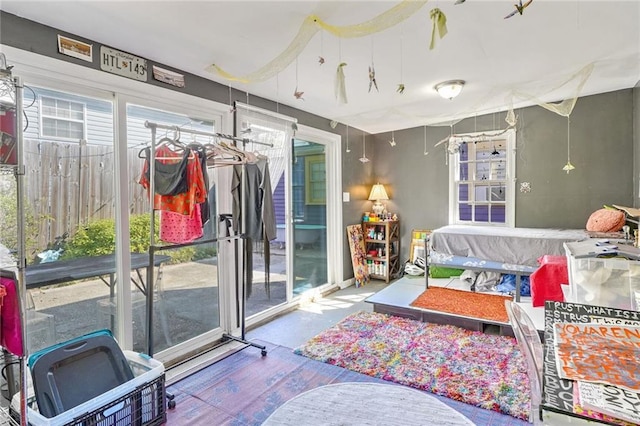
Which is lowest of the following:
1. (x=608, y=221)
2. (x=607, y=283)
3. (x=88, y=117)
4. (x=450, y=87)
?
(x=607, y=283)

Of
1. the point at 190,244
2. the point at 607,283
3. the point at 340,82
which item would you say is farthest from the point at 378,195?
the point at 607,283

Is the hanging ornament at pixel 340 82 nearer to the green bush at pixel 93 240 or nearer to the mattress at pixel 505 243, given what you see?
the green bush at pixel 93 240

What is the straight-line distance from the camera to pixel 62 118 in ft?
7.00

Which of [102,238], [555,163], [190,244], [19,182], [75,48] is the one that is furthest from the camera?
[555,163]

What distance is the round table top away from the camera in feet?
3.65

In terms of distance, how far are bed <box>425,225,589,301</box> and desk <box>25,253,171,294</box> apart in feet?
10.0

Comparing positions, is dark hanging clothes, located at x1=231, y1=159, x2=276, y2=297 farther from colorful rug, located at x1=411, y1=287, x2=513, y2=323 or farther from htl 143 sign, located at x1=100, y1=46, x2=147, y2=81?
colorful rug, located at x1=411, y1=287, x2=513, y2=323

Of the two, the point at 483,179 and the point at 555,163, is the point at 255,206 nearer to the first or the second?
the point at 483,179

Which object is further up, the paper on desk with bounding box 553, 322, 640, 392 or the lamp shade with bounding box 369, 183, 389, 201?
the lamp shade with bounding box 369, 183, 389, 201

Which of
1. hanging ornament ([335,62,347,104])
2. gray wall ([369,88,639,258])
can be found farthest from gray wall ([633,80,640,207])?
hanging ornament ([335,62,347,104])

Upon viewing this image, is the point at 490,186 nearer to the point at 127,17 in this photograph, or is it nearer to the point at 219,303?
the point at 219,303

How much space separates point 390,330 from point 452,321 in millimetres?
620

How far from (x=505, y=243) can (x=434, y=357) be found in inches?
66.0

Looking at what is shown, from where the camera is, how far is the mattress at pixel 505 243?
3391 mm
